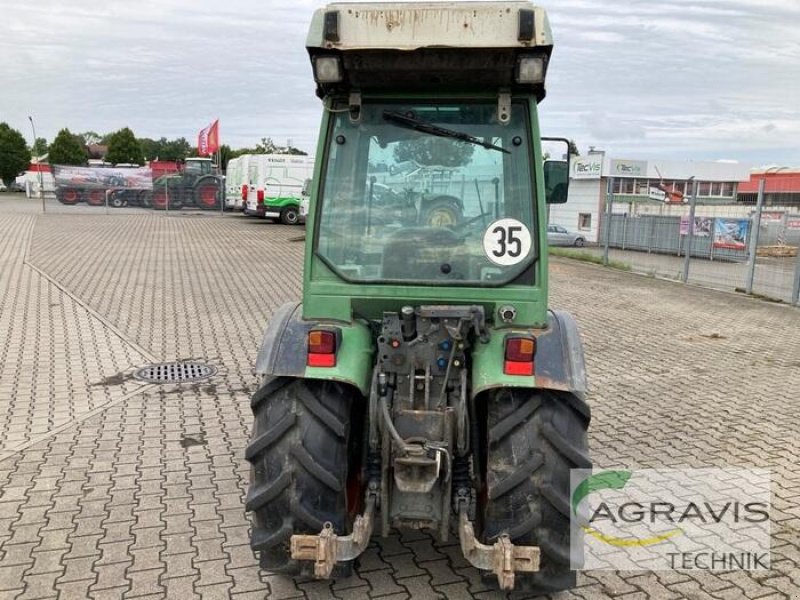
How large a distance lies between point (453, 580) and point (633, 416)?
3125 millimetres

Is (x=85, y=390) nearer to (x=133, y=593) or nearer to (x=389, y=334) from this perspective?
(x=133, y=593)

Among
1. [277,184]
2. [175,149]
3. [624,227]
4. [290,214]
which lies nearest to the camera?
[624,227]

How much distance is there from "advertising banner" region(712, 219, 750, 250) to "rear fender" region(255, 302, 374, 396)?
12575 mm

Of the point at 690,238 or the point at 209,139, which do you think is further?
the point at 209,139

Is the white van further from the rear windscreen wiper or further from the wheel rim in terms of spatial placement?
the rear windscreen wiper

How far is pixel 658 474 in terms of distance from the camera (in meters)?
4.74

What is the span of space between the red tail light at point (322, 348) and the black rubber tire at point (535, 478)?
0.80 m

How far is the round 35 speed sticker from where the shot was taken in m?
3.27

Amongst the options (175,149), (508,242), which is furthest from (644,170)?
(175,149)

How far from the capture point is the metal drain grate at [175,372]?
6.74 m

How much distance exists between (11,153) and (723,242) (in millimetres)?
59359

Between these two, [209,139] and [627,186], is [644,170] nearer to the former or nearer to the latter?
[627,186]

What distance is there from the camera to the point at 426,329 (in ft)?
10.2

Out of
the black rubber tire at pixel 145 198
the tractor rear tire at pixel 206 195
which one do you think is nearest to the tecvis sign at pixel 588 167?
the tractor rear tire at pixel 206 195
